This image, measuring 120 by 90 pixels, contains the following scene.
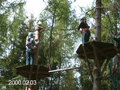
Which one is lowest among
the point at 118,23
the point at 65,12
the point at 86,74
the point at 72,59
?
the point at 86,74

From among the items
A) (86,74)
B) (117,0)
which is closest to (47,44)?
(86,74)

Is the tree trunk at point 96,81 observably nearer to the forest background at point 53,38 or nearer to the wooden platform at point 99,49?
the wooden platform at point 99,49

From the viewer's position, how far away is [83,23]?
317 inches

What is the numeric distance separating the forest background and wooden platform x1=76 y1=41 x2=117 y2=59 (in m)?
2.74

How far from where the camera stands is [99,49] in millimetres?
7707

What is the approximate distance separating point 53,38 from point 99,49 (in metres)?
10.4

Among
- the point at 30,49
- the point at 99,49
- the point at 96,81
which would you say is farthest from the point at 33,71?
the point at 99,49

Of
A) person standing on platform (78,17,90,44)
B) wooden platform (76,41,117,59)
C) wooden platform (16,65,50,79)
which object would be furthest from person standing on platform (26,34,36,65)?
person standing on platform (78,17,90,44)

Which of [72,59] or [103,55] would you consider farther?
[72,59]

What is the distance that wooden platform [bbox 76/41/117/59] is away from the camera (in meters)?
7.38

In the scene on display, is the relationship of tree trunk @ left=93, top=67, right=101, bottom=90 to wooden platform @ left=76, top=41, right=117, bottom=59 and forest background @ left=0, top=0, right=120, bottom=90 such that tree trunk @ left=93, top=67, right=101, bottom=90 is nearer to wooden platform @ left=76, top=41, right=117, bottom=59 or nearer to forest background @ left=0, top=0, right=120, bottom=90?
wooden platform @ left=76, top=41, right=117, bottom=59

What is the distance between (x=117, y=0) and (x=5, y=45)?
989 centimetres

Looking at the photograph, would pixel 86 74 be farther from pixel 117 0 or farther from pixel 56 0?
pixel 117 0

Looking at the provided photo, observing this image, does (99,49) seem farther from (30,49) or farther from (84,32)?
(30,49)
